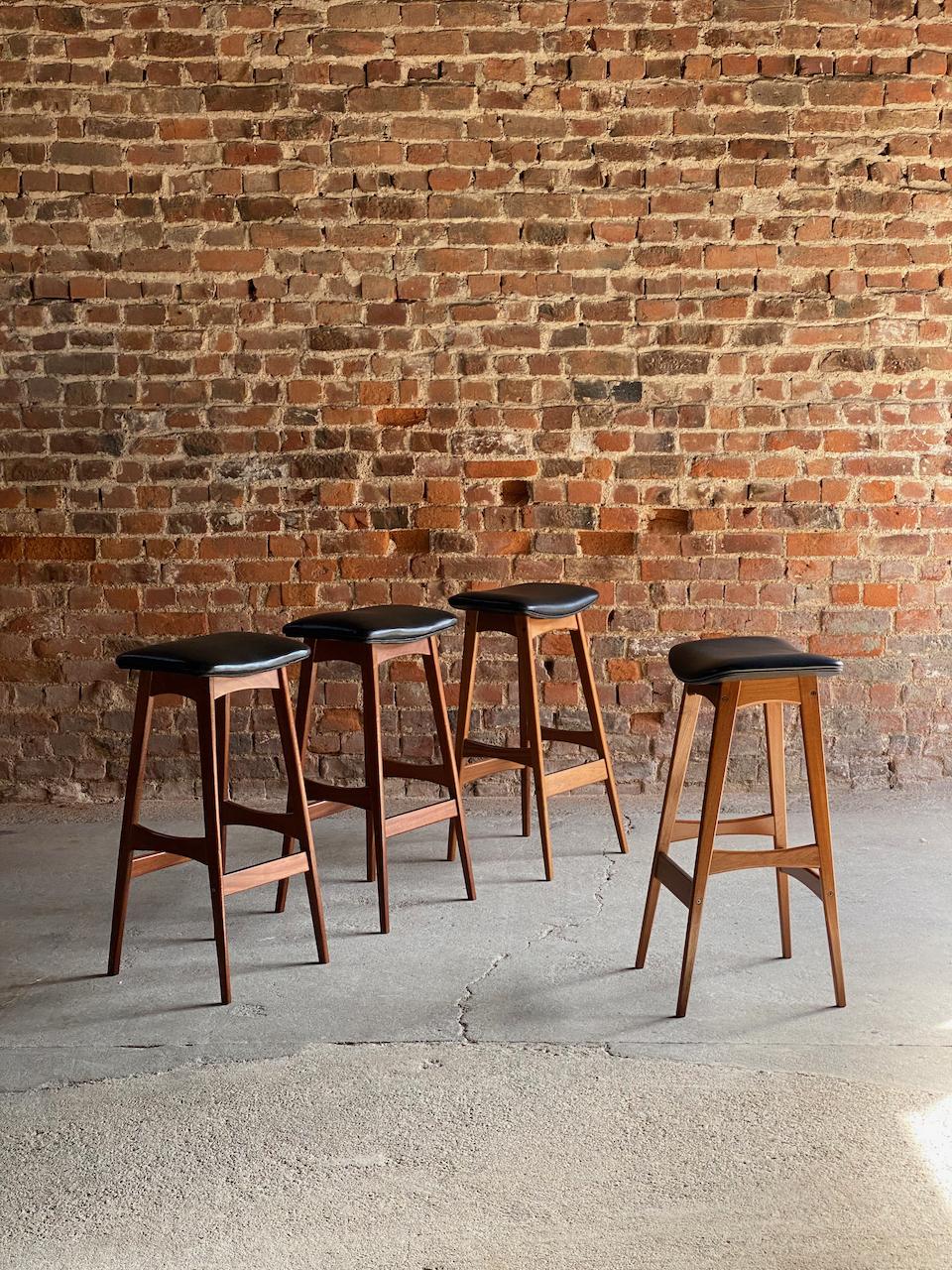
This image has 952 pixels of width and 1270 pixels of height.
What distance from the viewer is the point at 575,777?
4.04 meters

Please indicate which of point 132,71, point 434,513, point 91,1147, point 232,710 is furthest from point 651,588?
point 91,1147

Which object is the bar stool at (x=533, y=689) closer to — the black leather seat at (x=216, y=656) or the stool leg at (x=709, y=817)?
the black leather seat at (x=216, y=656)

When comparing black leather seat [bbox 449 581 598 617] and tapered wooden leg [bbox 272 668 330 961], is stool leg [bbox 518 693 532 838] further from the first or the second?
tapered wooden leg [bbox 272 668 330 961]

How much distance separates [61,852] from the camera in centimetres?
423

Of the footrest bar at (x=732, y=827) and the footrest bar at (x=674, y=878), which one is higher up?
the footrest bar at (x=732, y=827)

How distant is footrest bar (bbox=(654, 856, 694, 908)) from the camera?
3006 mm

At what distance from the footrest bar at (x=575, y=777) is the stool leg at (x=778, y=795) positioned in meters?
0.85

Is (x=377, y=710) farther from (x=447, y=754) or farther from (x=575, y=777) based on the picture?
(x=575, y=777)

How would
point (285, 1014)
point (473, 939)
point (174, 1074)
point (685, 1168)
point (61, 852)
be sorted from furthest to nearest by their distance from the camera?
point (61, 852) < point (473, 939) < point (285, 1014) < point (174, 1074) < point (685, 1168)

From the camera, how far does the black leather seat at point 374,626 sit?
11.5 ft

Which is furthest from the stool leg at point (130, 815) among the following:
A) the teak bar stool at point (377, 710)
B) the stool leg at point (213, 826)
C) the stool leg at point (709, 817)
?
the stool leg at point (709, 817)

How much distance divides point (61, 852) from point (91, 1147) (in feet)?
6.33

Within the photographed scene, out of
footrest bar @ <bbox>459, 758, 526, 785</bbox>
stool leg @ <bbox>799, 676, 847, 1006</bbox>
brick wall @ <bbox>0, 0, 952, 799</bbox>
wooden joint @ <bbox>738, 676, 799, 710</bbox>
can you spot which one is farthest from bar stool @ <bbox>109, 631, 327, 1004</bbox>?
brick wall @ <bbox>0, 0, 952, 799</bbox>

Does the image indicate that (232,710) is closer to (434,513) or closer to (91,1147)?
(434,513)
